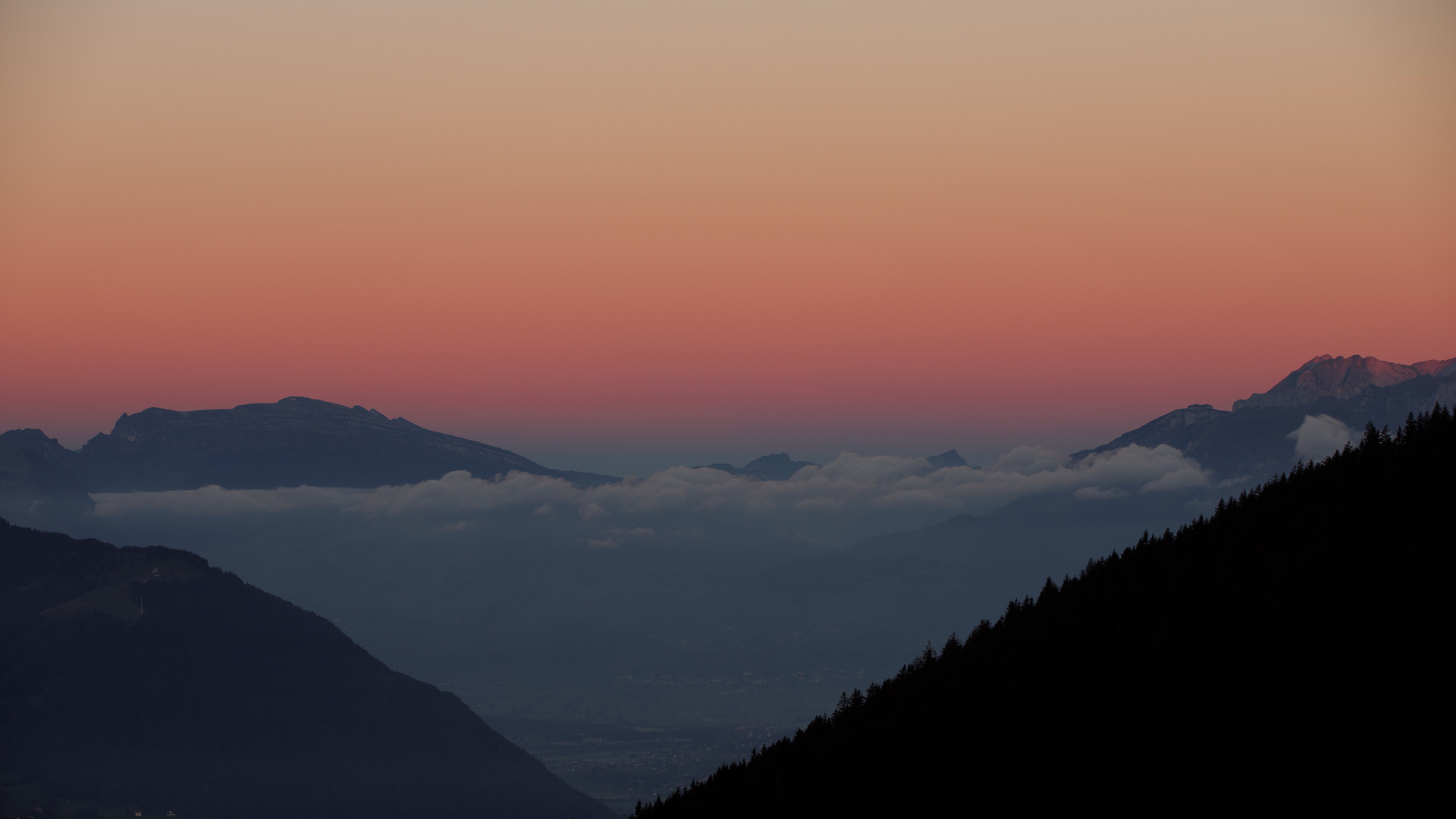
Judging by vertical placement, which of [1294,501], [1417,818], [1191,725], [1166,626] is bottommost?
[1417,818]

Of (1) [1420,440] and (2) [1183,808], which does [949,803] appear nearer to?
(2) [1183,808]

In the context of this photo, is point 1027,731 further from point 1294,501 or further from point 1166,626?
point 1294,501

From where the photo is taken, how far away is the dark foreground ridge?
4065 inches

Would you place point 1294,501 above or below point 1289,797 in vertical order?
above

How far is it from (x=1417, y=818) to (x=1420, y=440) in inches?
3808

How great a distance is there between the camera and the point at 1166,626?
Answer: 14175cm

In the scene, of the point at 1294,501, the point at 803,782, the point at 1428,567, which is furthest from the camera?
the point at 1294,501

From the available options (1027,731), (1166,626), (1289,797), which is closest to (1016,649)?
(1166,626)

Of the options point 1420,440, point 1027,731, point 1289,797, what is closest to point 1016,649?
point 1027,731

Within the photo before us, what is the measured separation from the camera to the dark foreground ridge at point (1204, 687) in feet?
339

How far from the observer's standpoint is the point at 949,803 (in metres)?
114

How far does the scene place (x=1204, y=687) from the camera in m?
112

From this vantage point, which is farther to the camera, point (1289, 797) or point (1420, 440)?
point (1420, 440)

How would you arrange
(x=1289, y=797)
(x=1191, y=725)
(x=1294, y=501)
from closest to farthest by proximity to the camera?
(x=1289, y=797) → (x=1191, y=725) → (x=1294, y=501)
